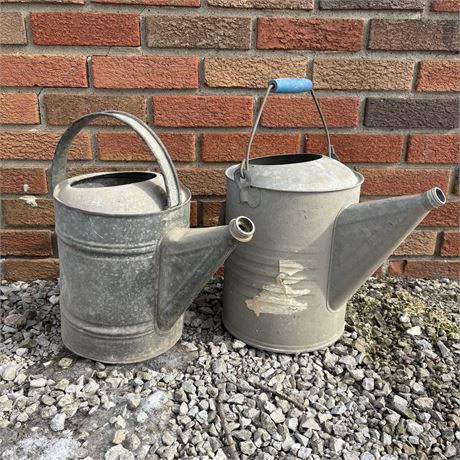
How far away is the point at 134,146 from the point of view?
5.19ft

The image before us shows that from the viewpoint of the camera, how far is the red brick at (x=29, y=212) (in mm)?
1626

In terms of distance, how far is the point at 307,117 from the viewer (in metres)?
1.59

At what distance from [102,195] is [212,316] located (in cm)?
55

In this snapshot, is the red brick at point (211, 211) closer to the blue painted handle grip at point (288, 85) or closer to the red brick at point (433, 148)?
the blue painted handle grip at point (288, 85)

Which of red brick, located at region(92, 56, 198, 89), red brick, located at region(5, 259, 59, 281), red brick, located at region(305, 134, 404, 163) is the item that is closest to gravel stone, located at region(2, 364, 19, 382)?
red brick, located at region(5, 259, 59, 281)

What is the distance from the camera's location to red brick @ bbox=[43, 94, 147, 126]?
4.99 ft

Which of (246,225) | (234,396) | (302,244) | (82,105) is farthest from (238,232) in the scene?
(82,105)

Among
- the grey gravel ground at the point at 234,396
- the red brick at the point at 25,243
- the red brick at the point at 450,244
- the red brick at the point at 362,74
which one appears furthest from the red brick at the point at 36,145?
the red brick at the point at 450,244

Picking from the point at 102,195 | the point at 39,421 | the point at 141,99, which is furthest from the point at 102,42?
the point at 39,421

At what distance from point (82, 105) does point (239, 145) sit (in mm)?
486

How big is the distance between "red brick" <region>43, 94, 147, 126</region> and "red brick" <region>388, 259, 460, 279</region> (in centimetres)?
101

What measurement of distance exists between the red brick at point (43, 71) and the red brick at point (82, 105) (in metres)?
0.04

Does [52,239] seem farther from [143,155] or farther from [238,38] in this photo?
[238,38]

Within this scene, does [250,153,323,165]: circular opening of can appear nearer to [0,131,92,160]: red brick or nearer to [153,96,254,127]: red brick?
[153,96,254,127]: red brick
